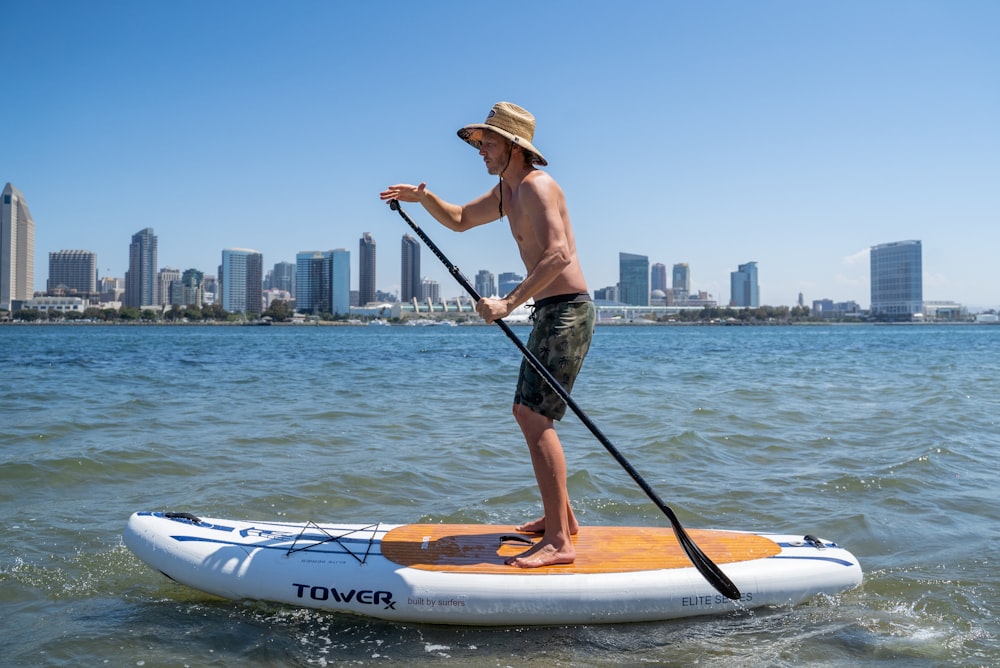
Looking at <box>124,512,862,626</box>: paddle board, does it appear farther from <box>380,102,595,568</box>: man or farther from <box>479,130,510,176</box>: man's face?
<box>479,130,510,176</box>: man's face

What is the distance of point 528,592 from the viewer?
13.1 feet

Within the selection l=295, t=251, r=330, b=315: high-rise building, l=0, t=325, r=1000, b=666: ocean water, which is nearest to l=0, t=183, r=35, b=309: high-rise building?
l=295, t=251, r=330, b=315: high-rise building

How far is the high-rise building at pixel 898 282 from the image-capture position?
18462 centimetres

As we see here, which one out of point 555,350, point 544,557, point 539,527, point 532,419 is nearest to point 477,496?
point 539,527

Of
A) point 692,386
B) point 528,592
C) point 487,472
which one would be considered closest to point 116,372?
point 692,386

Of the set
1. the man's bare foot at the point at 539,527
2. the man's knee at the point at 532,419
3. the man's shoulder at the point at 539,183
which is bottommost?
the man's bare foot at the point at 539,527

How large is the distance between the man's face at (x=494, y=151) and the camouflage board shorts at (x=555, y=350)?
87 centimetres

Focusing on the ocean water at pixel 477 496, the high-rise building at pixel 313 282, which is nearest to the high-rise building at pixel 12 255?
the high-rise building at pixel 313 282

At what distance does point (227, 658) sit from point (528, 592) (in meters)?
1.56

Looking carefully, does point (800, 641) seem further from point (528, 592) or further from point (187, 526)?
point (187, 526)

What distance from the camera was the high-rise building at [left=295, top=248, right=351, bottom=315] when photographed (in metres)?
176

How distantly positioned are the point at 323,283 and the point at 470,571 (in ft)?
595

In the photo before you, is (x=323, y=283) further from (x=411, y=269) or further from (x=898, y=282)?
(x=898, y=282)

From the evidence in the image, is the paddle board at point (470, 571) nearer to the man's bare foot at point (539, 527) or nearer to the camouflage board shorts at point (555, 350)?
the man's bare foot at point (539, 527)
